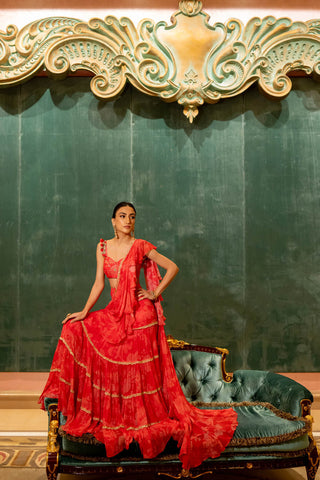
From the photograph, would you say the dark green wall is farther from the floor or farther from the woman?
the woman

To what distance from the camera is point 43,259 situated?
5223 millimetres

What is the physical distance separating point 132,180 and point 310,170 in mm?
2067

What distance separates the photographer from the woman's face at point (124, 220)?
137 inches

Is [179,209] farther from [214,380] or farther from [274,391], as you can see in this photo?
[274,391]

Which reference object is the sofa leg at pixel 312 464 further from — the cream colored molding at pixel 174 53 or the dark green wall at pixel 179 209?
the cream colored molding at pixel 174 53

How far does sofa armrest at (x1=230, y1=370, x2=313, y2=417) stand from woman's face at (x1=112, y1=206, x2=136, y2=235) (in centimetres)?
146

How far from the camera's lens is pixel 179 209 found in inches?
208

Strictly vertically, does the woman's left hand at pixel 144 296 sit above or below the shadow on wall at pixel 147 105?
below

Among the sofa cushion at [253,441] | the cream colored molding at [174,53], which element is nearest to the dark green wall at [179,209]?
the cream colored molding at [174,53]

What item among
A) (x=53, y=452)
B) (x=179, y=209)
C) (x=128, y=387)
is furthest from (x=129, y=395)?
(x=179, y=209)

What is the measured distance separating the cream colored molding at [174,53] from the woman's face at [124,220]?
6.99ft

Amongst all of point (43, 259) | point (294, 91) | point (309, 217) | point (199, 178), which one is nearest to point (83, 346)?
point (43, 259)

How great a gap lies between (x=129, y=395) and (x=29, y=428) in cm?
150

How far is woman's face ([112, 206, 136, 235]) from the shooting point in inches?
137
